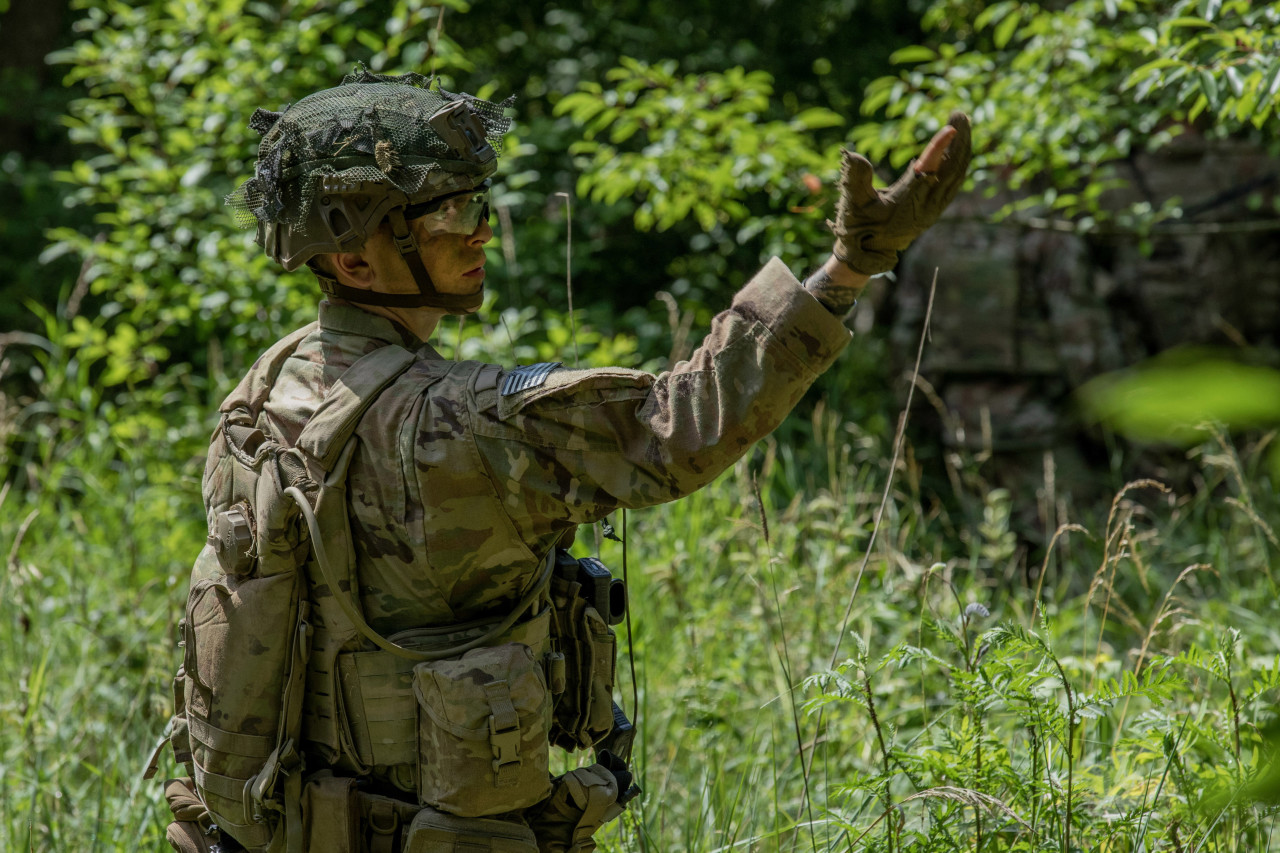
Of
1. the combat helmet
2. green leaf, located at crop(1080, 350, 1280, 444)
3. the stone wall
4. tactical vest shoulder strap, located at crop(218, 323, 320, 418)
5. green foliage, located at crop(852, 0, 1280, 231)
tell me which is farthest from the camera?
the stone wall

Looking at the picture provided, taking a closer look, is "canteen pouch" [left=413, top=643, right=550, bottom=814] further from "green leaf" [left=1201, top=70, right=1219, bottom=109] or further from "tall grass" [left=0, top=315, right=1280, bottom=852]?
"green leaf" [left=1201, top=70, right=1219, bottom=109]

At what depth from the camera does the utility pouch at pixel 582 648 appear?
210cm

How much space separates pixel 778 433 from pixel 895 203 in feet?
14.1

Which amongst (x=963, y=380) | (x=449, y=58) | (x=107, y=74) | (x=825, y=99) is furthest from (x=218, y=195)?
(x=963, y=380)

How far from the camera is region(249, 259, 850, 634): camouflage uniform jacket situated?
158cm

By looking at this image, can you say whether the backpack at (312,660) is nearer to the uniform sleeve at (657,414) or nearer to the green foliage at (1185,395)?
the uniform sleeve at (657,414)

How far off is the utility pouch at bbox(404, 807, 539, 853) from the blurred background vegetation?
603 mm

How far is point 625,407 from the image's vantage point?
1.66 metres

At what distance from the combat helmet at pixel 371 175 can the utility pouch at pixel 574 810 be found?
84 centimetres

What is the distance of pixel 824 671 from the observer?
7.17 ft

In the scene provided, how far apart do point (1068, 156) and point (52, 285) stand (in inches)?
257

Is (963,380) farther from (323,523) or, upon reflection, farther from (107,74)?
(323,523)

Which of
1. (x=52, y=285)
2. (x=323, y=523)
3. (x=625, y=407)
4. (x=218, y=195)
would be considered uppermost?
(x=625, y=407)

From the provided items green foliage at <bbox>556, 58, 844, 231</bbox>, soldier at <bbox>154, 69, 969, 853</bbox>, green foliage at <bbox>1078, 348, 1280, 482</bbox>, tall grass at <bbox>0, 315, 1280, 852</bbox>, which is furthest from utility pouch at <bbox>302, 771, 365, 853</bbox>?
green foliage at <bbox>556, 58, 844, 231</bbox>
